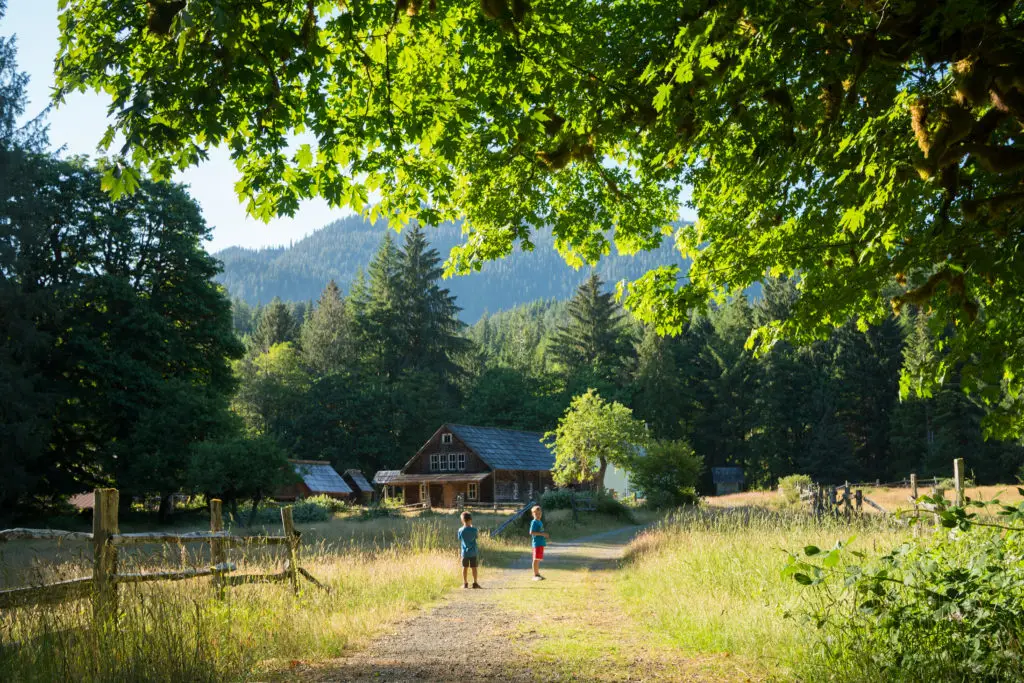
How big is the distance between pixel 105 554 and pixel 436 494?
171ft

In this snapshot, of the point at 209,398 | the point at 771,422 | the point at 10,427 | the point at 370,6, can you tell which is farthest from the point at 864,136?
the point at 771,422

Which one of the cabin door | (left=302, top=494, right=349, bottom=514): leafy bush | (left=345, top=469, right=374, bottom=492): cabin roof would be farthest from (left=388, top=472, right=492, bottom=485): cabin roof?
(left=302, top=494, right=349, bottom=514): leafy bush

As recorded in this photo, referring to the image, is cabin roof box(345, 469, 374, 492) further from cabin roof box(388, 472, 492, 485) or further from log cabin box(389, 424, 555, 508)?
cabin roof box(388, 472, 492, 485)

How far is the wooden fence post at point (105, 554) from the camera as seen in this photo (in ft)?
24.8

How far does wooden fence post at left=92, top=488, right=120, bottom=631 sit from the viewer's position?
7.56 m

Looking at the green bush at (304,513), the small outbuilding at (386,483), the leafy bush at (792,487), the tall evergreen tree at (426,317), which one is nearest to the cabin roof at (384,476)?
the small outbuilding at (386,483)

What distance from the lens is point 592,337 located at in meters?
81.9

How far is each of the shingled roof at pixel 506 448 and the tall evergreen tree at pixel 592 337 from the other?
2153 centimetres

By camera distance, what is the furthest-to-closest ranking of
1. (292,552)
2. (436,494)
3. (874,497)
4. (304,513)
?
(436,494) → (874,497) → (304,513) → (292,552)

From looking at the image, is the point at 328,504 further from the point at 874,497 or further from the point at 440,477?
the point at 874,497

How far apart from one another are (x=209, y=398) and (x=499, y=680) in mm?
32310

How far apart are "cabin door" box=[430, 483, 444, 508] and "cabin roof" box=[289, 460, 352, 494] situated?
6867 mm

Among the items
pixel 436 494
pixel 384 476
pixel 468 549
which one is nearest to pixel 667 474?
pixel 436 494

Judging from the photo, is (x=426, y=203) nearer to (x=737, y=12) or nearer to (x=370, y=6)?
(x=370, y=6)
